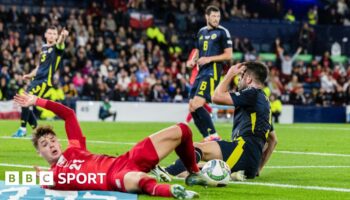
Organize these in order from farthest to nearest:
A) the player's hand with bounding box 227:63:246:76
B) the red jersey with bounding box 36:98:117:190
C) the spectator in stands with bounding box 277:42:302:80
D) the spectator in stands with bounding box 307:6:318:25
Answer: the spectator in stands with bounding box 307:6:318:25
the spectator in stands with bounding box 277:42:302:80
the player's hand with bounding box 227:63:246:76
the red jersey with bounding box 36:98:117:190

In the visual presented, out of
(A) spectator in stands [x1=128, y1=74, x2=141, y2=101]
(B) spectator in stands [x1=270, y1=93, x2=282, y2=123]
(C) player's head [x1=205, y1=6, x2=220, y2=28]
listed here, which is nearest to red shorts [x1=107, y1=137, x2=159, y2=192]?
(C) player's head [x1=205, y1=6, x2=220, y2=28]

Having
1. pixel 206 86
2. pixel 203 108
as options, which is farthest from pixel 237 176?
pixel 206 86

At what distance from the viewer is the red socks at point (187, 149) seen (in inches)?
355

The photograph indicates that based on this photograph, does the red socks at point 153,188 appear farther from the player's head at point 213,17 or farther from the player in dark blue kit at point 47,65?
the player in dark blue kit at point 47,65

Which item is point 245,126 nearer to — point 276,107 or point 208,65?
point 208,65

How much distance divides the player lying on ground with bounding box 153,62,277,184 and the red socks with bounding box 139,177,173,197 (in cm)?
211

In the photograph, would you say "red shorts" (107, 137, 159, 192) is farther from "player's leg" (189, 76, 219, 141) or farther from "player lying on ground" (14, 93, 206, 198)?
"player's leg" (189, 76, 219, 141)

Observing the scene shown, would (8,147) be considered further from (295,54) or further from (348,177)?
(295,54)

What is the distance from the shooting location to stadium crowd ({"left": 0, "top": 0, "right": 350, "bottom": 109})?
31984 mm

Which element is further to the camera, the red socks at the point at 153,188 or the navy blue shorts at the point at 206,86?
the navy blue shorts at the point at 206,86

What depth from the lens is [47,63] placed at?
1853 cm

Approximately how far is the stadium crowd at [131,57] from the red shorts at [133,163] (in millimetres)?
21377

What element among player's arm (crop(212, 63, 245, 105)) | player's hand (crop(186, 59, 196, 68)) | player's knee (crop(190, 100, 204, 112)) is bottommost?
player's knee (crop(190, 100, 204, 112))

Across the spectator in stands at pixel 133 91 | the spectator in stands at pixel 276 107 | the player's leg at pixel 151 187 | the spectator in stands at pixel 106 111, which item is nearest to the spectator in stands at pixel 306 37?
the spectator in stands at pixel 276 107
